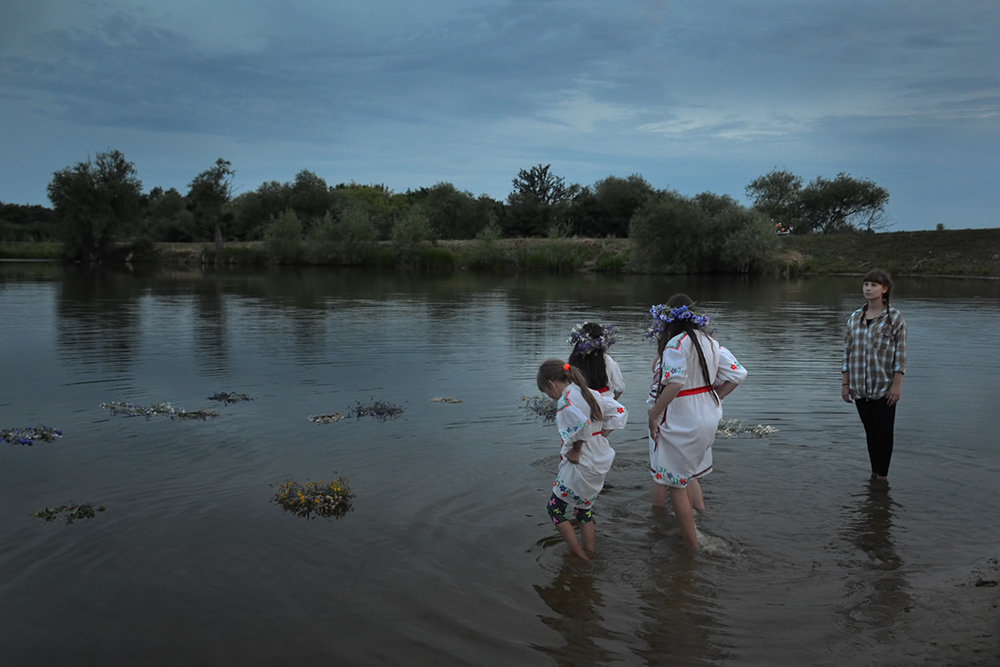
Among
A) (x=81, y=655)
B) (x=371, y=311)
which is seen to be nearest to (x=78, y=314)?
(x=371, y=311)

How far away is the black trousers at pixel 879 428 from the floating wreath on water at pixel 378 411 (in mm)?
6428

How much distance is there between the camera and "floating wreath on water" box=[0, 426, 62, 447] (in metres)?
10.1

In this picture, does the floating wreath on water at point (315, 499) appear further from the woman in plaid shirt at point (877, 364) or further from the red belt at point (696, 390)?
the woman in plaid shirt at point (877, 364)

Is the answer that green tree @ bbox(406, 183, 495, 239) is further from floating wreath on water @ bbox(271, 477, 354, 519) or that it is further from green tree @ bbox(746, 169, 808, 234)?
floating wreath on water @ bbox(271, 477, 354, 519)

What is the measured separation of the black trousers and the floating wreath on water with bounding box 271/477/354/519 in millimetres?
5479

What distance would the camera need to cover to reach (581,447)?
21.0 ft

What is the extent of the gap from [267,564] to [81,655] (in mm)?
1592

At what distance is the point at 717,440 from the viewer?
10.3 m

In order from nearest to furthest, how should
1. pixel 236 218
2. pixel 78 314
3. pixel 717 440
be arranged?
pixel 717 440 < pixel 78 314 < pixel 236 218

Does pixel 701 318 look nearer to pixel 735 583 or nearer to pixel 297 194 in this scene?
pixel 735 583

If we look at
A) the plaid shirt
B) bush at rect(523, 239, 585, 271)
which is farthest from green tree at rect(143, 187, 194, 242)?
the plaid shirt

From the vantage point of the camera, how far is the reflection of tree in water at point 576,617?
5098 mm

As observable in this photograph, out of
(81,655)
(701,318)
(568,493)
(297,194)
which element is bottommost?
(81,655)

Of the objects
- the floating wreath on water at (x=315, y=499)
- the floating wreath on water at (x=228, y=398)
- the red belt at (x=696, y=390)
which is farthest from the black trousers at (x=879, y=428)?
the floating wreath on water at (x=228, y=398)
